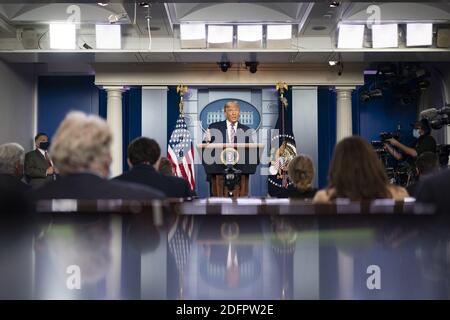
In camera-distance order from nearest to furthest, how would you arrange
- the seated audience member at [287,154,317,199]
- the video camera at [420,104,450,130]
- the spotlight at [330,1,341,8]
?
1. the seated audience member at [287,154,317,199]
2. the spotlight at [330,1,341,8]
3. the video camera at [420,104,450,130]

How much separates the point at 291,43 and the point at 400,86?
2174mm

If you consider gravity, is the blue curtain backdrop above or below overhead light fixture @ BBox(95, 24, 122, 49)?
below

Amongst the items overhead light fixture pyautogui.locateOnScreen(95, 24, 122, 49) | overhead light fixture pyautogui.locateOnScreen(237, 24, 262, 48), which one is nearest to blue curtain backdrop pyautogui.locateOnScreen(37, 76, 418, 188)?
overhead light fixture pyautogui.locateOnScreen(95, 24, 122, 49)

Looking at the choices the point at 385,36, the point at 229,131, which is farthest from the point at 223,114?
the point at 385,36

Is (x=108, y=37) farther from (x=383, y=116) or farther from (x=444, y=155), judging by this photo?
(x=383, y=116)

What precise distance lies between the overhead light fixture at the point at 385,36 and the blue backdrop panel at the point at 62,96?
15.4 ft

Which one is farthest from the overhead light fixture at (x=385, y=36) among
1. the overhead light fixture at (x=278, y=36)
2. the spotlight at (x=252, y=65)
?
the spotlight at (x=252, y=65)

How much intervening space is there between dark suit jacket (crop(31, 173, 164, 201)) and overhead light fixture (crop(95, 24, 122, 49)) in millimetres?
6067

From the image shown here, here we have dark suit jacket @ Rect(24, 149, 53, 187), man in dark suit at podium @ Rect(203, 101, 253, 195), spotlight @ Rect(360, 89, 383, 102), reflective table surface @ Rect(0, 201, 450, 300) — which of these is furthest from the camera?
spotlight @ Rect(360, 89, 383, 102)

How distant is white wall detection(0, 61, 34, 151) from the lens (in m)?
8.24

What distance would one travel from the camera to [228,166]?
5.94 m

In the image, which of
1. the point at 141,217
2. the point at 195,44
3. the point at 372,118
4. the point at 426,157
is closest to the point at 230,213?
the point at 141,217

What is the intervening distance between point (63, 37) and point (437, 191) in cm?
679

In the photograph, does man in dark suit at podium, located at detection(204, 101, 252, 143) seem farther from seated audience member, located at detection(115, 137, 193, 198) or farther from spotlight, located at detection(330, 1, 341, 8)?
seated audience member, located at detection(115, 137, 193, 198)
